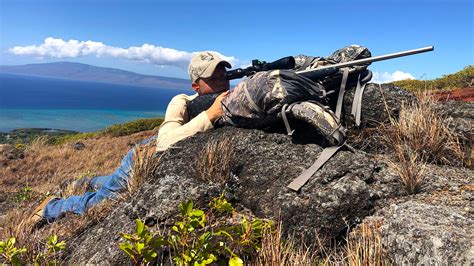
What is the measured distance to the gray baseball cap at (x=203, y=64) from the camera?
501 cm

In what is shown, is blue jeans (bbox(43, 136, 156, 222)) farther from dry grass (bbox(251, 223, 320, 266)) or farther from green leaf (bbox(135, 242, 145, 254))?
dry grass (bbox(251, 223, 320, 266))

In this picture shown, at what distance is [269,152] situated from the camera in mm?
4051

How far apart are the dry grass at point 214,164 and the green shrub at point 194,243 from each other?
0.88m

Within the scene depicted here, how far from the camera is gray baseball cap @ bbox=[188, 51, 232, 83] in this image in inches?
197

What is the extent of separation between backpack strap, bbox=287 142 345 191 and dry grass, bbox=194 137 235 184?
2.67 ft

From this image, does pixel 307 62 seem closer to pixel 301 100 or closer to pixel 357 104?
pixel 357 104

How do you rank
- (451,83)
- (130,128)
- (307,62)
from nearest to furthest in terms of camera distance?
(307,62), (451,83), (130,128)

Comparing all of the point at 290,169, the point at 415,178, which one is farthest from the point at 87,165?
the point at 415,178

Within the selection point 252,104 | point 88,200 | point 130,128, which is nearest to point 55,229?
point 88,200

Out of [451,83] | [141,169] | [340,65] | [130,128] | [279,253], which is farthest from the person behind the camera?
[130,128]

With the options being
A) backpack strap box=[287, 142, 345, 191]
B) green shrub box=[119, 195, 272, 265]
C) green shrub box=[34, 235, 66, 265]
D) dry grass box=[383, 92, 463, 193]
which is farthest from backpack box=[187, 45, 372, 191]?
green shrub box=[34, 235, 66, 265]

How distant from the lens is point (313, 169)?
345 centimetres

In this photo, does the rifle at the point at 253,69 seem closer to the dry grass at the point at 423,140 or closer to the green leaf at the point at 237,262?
the dry grass at the point at 423,140

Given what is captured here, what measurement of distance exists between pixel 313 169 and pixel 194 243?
1354mm
